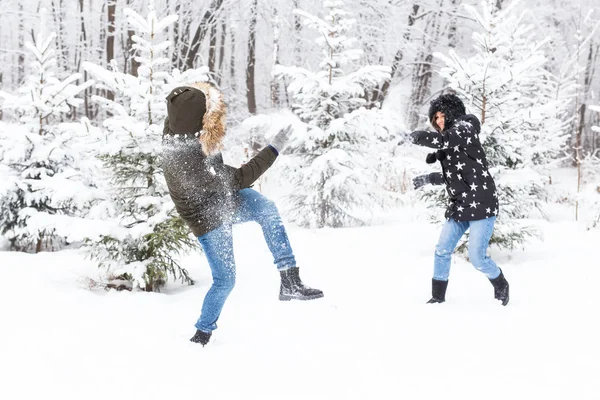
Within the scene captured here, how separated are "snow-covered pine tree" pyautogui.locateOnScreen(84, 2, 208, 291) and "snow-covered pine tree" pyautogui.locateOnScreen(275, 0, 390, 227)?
138 inches

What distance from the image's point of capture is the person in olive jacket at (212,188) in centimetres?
334

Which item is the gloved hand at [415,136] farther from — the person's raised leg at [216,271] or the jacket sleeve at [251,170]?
the person's raised leg at [216,271]

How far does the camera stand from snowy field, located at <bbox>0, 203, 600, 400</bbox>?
2.98 m

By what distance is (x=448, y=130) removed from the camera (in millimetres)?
4246

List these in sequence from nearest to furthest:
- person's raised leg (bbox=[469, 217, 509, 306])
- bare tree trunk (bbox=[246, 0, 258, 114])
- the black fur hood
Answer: person's raised leg (bbox=[469, 217, 509, 306]), the black fur hood, bare tree trunk (bbox=[246, 0, 258, 114])

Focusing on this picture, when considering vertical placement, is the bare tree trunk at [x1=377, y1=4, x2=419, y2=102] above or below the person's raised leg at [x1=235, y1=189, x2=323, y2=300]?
above

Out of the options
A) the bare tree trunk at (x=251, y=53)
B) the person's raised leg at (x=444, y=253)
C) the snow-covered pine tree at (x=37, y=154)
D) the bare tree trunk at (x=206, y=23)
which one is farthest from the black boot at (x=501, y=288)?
the bare tree trunk at (x=251, y=53)

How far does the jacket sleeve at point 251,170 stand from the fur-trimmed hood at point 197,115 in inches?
8.1

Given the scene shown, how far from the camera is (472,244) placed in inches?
169

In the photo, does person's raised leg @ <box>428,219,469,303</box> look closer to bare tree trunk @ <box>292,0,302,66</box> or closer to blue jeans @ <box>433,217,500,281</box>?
blue jeans @ <box>433,217,500,281</box>

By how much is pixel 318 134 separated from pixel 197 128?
524cm

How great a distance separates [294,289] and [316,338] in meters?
0.46

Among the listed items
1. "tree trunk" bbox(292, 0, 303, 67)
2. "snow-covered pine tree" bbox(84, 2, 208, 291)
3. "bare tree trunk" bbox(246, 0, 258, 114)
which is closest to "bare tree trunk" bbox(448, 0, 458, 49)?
"tree trunk" bbox(292, 0, 303, 67)

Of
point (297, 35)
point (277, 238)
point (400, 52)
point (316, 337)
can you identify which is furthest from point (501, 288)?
point (400, 52)
